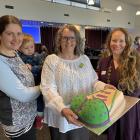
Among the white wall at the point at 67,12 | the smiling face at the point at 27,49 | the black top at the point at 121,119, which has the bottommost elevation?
the black top at the point at 121,119

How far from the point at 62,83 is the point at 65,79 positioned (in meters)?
0.04

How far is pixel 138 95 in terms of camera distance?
75.7 inches

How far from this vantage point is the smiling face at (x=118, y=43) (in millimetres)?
1899

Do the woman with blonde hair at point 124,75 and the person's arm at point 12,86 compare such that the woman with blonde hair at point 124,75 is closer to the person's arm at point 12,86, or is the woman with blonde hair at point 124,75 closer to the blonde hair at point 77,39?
the blonde hair at point 77,39

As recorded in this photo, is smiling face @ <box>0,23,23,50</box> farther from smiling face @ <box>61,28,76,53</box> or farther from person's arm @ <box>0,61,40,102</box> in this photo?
smiling face @ <box>61,28,76,53</box>

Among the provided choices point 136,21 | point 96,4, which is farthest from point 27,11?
point 136,21

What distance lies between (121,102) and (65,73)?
0.44 m

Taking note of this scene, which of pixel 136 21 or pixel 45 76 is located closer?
pixel 45 76

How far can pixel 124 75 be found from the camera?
1869 mm

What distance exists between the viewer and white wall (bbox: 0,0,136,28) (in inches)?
253

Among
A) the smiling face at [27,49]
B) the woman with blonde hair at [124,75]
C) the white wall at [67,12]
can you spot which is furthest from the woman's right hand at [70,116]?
the white wall at [67,12]

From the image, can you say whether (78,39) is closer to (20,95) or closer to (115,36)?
(115,36)

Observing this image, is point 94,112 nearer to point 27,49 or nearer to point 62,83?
point 62,83

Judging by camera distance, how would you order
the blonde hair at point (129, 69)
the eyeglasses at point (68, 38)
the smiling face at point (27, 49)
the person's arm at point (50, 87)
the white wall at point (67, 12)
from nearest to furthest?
the person's arm at point (50, 87), the eyeglasses at point (68, 38), the blonde hair at point (129, 69), the smiling face at point (27, 49), the white wall at point (67, 12)
